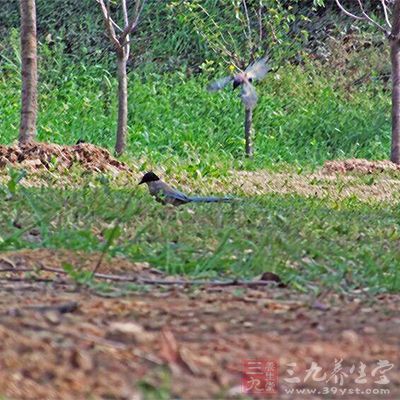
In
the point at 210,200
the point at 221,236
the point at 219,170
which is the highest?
the point at 219,170

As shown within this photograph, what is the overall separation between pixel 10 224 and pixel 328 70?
1405 centimetres

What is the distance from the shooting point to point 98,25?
66.9ft

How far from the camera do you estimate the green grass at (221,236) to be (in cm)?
549

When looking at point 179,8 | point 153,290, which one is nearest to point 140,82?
point 179,8

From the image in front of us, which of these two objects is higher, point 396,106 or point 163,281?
point 396,106

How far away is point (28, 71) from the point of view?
1120 centimetres

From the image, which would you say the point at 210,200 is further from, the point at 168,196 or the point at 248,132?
the point at 248,132

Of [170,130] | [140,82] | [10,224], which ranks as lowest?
[10,224]

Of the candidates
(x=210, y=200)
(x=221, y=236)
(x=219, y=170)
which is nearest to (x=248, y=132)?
(x=219, y=170)

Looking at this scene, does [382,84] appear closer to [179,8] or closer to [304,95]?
[304,95]

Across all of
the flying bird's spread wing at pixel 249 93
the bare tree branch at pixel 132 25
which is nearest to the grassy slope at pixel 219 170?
the flying bird's spread wing at pixel 249 93

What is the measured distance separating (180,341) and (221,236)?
9.74 ft

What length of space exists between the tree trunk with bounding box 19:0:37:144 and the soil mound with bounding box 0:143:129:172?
2.31 feet

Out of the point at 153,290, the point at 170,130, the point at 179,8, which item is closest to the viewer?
the point at 153,290
